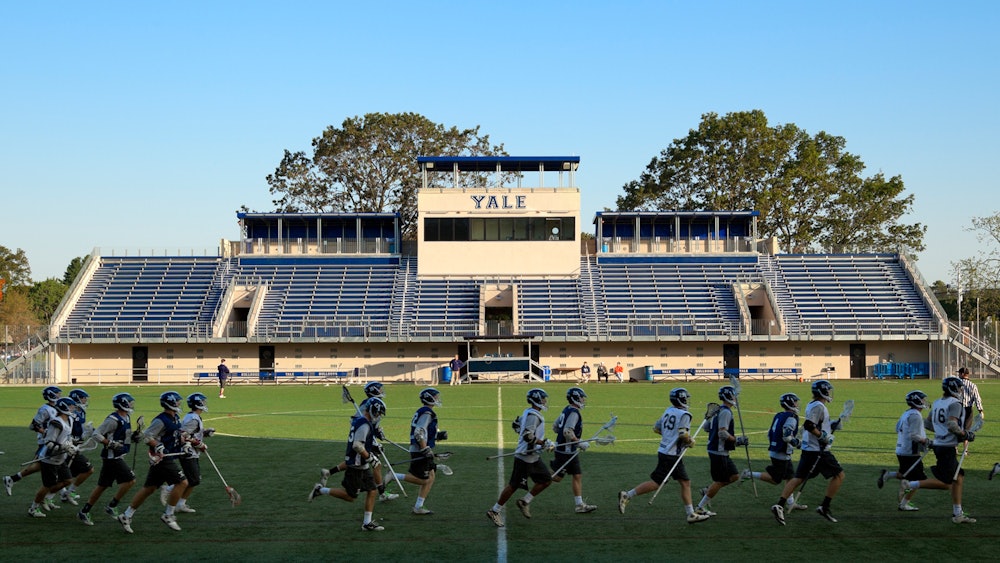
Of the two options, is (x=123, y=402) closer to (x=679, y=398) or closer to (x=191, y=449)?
(x=191, y=449)

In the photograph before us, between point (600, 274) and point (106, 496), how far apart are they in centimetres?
4988

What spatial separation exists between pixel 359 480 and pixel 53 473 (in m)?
4.68

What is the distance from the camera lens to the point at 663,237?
222ft

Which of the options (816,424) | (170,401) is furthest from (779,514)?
(170,401)

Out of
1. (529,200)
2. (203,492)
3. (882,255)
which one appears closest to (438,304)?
(529,200)

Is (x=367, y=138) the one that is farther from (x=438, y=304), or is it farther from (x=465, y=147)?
(x=438, y=304)

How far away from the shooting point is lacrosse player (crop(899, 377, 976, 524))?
1352 cm

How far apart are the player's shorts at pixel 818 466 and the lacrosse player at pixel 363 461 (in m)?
5.83

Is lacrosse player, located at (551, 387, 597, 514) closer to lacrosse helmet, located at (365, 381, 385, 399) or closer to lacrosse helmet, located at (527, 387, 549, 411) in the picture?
lacrosse helmet, located at (527, 387, 549, 411)

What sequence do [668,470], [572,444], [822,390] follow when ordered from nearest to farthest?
1. [668,470]
2. [822,390]
3. [572,444]

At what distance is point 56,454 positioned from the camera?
46.6ft

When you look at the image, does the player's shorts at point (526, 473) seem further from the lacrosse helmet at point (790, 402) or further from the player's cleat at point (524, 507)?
the lacrosse helmet at point (790, 402)

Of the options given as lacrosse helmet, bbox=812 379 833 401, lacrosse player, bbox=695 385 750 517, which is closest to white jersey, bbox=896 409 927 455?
lacrosse helmet, bbox=812 379 833 401

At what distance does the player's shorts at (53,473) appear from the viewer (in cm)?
1426
